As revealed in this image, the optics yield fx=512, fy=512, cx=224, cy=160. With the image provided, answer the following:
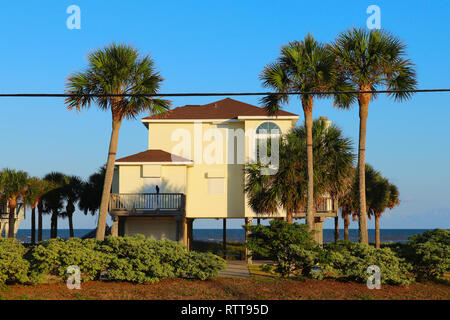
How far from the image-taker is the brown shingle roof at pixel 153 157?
95.7 ft

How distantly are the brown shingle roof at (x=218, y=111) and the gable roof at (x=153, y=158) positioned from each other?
2194mm

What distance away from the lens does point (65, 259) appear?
14.9m

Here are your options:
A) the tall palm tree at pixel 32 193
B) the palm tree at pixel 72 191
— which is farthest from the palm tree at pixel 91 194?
the tall palm tree at pixel 32 193

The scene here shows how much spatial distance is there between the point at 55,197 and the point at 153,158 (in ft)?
31.7

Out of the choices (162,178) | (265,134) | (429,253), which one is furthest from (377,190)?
(429,253)

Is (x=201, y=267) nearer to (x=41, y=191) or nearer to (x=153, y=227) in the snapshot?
(x=153, y=227)

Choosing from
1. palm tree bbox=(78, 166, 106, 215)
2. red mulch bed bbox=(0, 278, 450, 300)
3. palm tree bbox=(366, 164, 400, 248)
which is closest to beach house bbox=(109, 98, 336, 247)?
palm tree bbox=(78, 166, 106, 215)

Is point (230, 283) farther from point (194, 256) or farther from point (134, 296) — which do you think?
point (134, 296)

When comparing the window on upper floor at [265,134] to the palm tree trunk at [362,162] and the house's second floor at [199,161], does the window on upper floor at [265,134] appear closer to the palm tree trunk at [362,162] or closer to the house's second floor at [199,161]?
the house's second floor at [199,161]

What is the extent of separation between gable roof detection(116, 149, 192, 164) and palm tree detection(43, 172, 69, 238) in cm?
764

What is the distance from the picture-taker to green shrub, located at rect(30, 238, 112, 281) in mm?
14852
